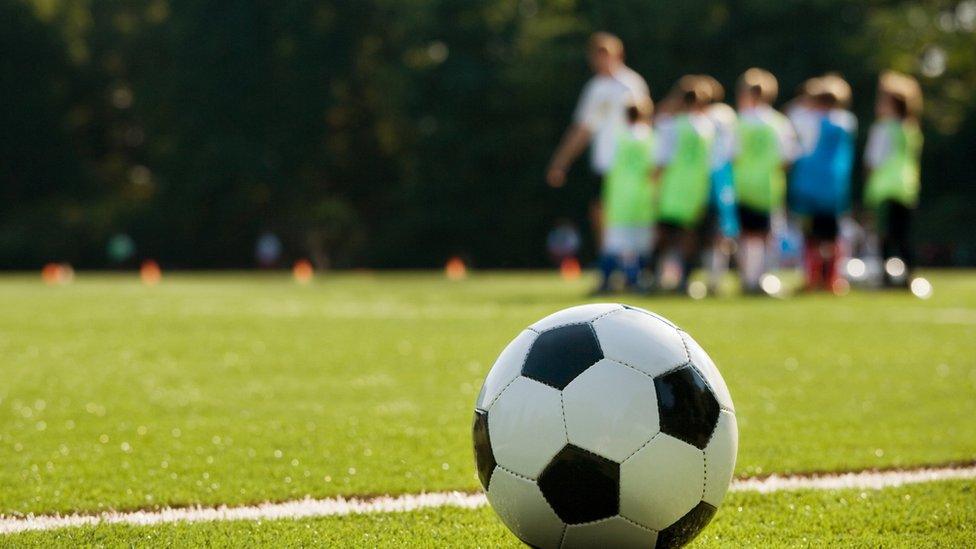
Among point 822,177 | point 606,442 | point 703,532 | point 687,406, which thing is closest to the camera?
point 606,442

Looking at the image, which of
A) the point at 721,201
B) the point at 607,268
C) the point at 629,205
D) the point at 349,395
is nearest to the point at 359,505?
the point at 349,395

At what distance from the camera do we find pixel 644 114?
44.7ft

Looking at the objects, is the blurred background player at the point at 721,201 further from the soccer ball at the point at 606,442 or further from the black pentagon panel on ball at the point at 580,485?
the black pentagon panel on ball at the point at 580,485

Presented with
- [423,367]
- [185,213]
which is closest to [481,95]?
[185,213]

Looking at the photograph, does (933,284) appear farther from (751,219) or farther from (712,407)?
(712,407)

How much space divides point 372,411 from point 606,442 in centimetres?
285

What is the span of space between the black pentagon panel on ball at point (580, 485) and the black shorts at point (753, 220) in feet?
37.6

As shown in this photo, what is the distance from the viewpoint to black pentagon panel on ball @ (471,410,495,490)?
3.05 metres

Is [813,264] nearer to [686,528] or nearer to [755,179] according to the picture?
[755,179]

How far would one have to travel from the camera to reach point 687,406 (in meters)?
3.02

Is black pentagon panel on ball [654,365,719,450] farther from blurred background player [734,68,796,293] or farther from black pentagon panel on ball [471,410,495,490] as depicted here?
blurred background player [734,68,796,293]

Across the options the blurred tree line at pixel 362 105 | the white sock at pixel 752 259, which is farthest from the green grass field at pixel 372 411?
the blurred tree line at pixel 362 105

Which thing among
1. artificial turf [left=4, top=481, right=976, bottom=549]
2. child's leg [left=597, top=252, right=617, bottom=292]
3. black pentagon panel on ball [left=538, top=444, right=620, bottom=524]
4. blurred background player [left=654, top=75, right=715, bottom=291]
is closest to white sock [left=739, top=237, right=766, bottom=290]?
blurred background player [left=654, top=75, right=715, bottom=291]

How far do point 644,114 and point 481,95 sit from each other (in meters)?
27.6
